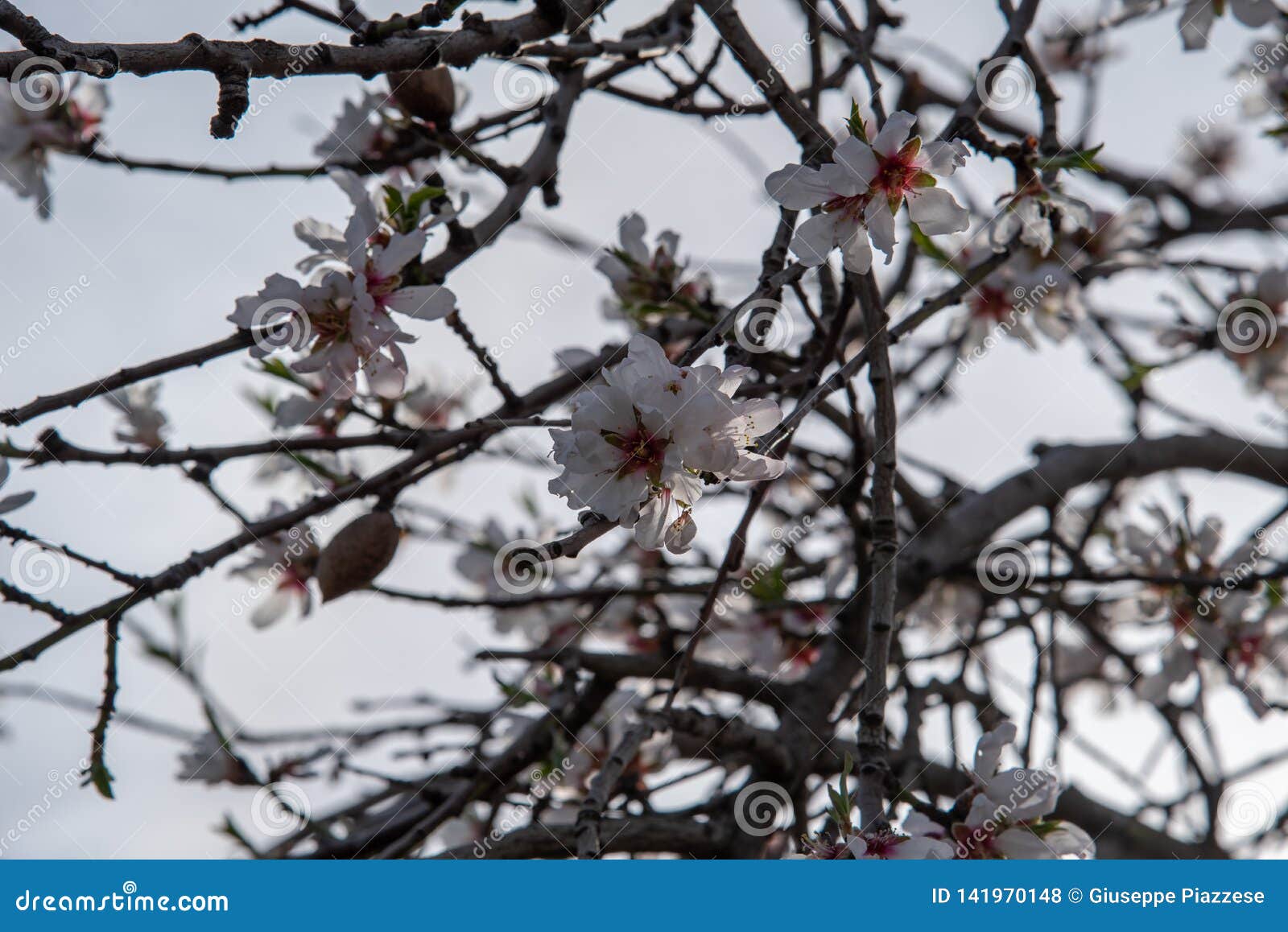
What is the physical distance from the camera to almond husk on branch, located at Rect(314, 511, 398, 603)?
1.72 metres

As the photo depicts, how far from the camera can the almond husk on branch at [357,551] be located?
67.8 inches

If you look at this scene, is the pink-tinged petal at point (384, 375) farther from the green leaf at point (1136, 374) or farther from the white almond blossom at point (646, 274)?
the green leaf at point (1136, 374)

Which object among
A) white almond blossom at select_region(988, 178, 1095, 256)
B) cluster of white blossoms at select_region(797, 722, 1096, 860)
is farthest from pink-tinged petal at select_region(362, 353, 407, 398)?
white almond blossom at select_region(988, 178, 1095, 256)

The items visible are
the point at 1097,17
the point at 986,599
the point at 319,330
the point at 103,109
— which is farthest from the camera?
the point at 1097,17

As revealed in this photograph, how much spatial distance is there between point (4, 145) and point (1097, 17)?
242 centimetres

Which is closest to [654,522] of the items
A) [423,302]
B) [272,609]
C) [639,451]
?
[639,451]

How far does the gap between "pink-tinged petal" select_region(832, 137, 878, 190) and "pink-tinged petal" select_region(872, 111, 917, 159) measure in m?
0.02

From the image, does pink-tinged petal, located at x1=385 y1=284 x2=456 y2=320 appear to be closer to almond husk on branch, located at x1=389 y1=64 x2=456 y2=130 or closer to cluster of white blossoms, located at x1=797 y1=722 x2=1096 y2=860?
almond husk on branch, located at x1=389 y1=64 x2=456 y2=130

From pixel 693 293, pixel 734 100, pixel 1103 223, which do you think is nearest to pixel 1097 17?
pixel 1103 223

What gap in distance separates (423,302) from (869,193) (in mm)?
614

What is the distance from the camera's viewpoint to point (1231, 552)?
2295mm

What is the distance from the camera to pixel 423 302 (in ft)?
4.95

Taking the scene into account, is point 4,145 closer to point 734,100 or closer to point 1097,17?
point 734,100

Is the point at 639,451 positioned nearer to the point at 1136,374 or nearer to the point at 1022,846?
the point at 1022,846
